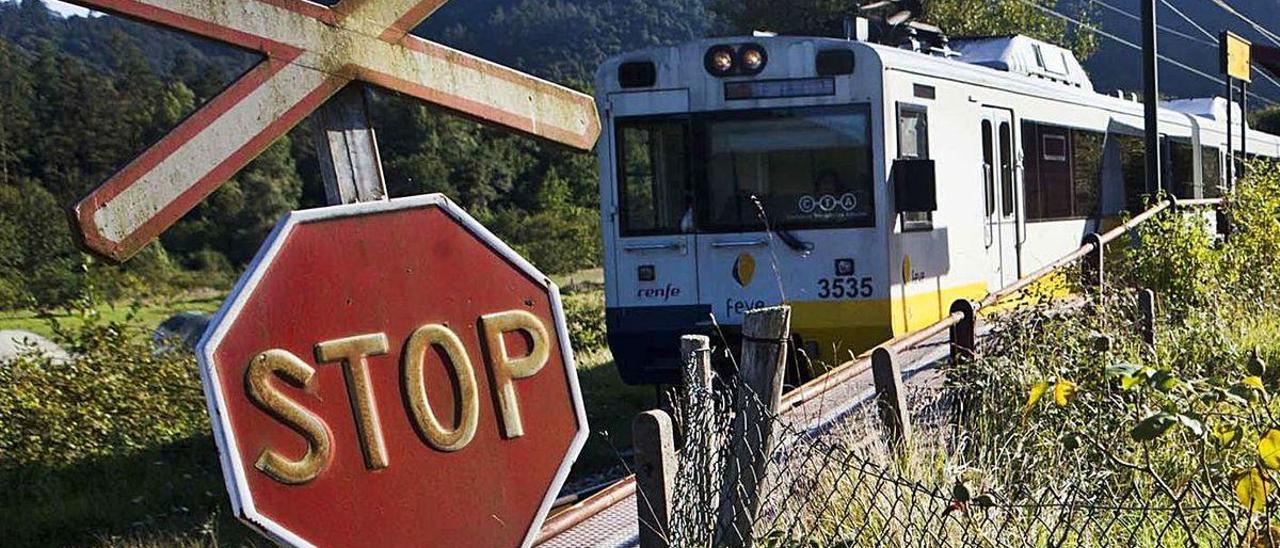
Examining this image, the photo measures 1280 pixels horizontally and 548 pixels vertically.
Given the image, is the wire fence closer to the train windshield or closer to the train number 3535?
the train number 3535

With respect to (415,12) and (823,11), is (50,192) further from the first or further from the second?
(415,12)

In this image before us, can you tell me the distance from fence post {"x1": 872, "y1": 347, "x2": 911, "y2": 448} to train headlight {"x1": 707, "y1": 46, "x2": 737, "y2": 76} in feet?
16.2

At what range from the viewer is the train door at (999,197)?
1255 cm

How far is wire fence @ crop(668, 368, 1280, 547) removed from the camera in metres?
4.46

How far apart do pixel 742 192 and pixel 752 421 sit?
6.70m

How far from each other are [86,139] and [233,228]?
5668 mm

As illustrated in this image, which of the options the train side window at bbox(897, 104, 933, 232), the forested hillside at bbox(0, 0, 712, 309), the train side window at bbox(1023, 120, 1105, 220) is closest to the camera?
the train side window at bbox(897, 104, 933, 232)

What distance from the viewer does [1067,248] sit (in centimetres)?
1458

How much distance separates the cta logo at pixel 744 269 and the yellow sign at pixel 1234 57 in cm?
761

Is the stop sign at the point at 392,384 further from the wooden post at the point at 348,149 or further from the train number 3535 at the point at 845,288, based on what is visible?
the train number 3535 at the point at 845,288

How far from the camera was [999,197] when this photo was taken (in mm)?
12836

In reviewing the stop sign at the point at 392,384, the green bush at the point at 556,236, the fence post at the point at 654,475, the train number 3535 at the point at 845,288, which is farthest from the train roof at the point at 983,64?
the green bush at the point at 556,236

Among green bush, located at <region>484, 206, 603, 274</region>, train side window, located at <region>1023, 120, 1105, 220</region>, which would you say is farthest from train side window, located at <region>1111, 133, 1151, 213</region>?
green bush, located at <region>484, 206, 603, 274</region>

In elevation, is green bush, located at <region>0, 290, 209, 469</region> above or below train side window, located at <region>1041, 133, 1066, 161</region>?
below
